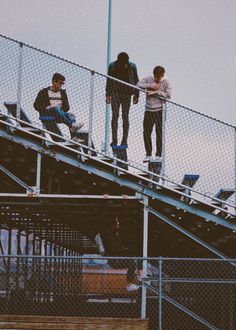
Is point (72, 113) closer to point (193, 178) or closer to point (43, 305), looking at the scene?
point (193, 178)

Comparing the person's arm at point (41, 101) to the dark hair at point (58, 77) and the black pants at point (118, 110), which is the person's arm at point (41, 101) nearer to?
the dark hair at point (58, 77)

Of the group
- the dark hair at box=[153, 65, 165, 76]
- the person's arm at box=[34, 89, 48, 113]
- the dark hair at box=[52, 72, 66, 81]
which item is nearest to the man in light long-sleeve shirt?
the dark hair at box=[153, 65, 165, 76]

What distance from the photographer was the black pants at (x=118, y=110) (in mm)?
11680

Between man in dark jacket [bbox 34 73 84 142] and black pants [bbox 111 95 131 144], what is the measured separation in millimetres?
679

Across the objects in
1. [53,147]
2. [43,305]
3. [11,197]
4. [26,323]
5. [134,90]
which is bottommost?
[43,305]

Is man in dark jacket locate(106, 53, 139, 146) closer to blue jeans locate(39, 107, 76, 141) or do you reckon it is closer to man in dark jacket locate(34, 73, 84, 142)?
man in dark jacket locate(34, 73, 84, 142)

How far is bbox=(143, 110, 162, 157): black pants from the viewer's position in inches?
458

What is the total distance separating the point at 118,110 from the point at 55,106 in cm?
123

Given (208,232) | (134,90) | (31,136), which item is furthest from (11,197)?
(208,232)

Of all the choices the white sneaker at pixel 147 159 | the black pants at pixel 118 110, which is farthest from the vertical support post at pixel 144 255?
the black pants at pixel 118 110

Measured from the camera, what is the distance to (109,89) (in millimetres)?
11875

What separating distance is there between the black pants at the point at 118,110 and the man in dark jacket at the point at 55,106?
2.23 feet

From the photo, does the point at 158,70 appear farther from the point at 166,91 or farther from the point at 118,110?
the point at 118,110

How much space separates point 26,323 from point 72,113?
4585 millimetres
